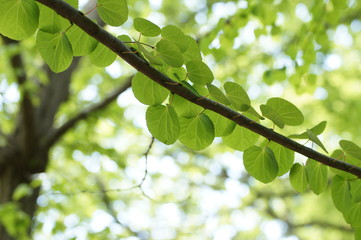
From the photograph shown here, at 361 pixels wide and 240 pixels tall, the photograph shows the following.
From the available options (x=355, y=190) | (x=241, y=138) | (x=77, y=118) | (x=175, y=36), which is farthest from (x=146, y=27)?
(x=77, y=118)

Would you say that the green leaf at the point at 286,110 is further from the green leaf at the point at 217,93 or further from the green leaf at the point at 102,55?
the green leaf at the point at 102,55

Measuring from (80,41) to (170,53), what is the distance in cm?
15

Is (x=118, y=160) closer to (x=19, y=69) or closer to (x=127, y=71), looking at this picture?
(x=19, y=69)

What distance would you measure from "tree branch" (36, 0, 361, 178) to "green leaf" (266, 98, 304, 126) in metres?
0.06

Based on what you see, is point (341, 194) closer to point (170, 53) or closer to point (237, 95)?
point (237, 95)

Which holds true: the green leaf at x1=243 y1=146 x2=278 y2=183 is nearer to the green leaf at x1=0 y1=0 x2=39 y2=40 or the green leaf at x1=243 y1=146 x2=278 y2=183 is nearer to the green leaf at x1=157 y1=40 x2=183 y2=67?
the green leaf at x1=157 y1=40 x2=183 y2=67

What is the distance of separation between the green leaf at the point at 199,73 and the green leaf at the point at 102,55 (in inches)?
5.4

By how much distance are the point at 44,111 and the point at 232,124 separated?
2.44 m

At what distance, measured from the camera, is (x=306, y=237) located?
6.26 meters

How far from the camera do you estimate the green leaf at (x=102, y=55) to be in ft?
2.10

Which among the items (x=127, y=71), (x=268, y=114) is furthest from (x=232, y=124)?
(x=127, y=71)

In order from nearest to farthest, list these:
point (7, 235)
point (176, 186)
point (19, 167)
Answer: point (7, 235)
point (19, 167)
point (176, 186)

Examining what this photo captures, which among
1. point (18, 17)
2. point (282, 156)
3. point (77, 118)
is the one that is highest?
point (282, 156)

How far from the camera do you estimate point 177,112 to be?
655 mm
